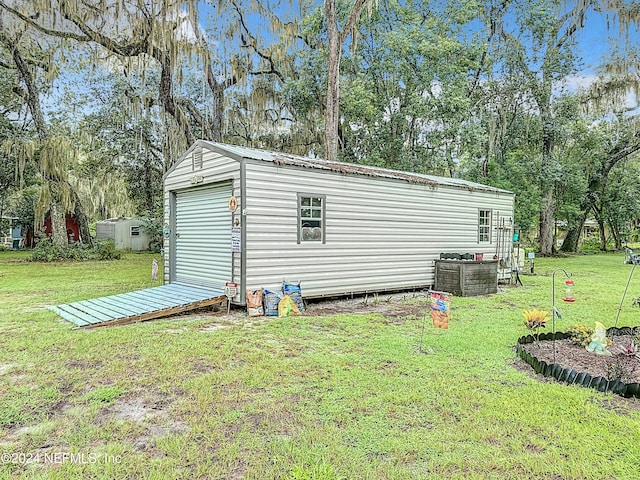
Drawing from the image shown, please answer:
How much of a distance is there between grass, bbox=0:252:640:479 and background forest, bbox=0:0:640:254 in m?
9.35

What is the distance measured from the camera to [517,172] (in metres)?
16.5

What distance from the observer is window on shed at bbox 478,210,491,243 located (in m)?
10.6

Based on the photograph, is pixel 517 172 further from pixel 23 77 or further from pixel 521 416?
pixel 23 77

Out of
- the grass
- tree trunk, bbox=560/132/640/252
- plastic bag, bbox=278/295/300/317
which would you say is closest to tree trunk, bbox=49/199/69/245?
the grass

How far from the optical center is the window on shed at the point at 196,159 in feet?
24.9

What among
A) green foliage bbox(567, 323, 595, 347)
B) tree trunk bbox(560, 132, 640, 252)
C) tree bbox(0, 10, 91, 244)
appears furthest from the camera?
tree trunk bbox(560, 132, 640, 252)

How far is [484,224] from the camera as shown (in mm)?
10750

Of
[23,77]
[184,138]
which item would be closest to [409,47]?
[184,138]

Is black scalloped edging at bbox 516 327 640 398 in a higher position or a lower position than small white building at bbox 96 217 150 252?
lower

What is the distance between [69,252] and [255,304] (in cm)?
1348

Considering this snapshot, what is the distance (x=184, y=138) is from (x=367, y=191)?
9475mm

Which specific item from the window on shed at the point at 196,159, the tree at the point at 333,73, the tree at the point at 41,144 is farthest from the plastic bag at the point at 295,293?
the tree at the point at 41,144

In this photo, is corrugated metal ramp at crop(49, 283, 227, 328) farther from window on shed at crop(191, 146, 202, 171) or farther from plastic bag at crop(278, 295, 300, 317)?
window on shed at crop(191, 146, 202, 171)

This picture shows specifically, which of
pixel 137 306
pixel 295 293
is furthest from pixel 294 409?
pixel 137 306
